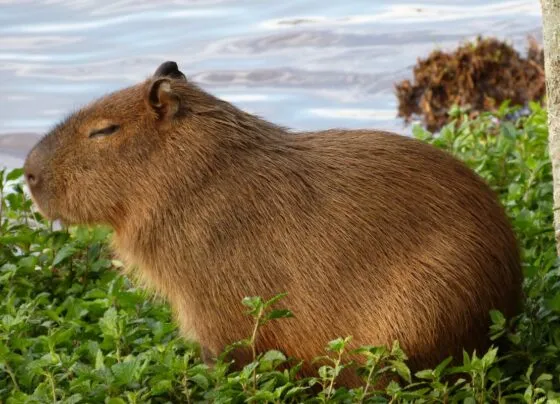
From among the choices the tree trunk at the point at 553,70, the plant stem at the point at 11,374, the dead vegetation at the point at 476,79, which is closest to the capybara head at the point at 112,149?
the plant stem at the point at 11,374

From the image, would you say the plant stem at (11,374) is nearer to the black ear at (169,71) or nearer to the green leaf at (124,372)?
the green leaf at (124,372)

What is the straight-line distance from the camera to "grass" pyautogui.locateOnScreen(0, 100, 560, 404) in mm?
4492

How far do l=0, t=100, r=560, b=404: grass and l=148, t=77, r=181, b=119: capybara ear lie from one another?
776mm

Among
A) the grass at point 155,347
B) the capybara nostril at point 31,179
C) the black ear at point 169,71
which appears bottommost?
the grass at point 155,347

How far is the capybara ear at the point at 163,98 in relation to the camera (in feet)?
16.5

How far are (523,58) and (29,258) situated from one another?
19.6 feet

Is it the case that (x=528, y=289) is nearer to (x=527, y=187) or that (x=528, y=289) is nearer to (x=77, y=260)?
(x=527, y=187)

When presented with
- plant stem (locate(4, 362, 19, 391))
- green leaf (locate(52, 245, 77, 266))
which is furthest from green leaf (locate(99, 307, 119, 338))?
green leaf (locate(52, 245, 77, 266))

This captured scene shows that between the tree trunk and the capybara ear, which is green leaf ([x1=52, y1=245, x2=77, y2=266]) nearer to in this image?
the capybara ear

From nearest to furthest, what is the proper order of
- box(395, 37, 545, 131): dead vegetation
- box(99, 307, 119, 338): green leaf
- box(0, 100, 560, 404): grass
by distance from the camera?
box(0, 100, 560, 404): grass < box(99, 307, 119, 338): green leaf < box(395, 37, 545, 131): dead vegetation

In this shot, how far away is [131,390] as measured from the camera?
464cm

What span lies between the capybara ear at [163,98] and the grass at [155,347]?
776 mm

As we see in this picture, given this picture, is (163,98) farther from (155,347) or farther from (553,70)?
(553,70)

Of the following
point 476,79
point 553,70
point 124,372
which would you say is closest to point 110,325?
point 124,372
